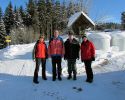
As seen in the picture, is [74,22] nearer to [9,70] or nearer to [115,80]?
[9,70]

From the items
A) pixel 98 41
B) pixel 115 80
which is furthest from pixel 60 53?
pixel 98 41

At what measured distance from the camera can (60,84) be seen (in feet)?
34.6

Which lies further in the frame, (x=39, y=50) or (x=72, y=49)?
(x=72, y=49)

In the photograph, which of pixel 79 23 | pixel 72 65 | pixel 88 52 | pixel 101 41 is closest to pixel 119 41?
pixel 101 41

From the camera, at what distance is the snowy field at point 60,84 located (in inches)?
365

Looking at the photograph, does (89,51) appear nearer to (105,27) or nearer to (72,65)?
(72,65)

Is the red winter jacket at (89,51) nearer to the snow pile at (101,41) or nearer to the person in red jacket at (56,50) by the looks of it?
the person in red jacket at (56,50)

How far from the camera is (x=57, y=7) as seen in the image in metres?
62.2

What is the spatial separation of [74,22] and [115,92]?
1351 centimetres

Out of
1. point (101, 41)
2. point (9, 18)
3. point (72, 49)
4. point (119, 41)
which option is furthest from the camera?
point (9, 18)

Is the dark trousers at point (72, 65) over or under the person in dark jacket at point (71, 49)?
under

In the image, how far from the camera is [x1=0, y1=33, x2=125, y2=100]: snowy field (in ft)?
30.4

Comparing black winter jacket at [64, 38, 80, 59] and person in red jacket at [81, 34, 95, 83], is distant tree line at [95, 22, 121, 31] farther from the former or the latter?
person in red jacket at [81, 34, 95, 83]

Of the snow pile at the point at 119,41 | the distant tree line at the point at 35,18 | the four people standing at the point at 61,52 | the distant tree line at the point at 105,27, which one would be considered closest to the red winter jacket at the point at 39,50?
the four people standing at the point at 61,52
